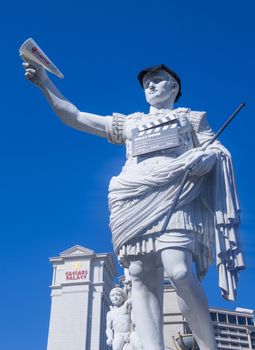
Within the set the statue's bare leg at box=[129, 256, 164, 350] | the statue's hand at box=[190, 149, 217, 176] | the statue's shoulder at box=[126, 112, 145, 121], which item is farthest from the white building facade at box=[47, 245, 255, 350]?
the statue's hand at box=[190, 149, 217, 176]

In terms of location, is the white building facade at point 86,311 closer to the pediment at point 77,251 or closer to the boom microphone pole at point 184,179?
the pediment at point 77,251

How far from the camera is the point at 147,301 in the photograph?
431 cm

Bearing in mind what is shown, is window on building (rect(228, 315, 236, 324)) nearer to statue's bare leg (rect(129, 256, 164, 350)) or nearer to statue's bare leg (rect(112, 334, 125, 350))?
statue's bare leg (rect(112, 334, 125, 350))

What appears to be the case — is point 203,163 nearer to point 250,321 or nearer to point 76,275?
point 250,321

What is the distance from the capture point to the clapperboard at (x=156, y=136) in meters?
4.59

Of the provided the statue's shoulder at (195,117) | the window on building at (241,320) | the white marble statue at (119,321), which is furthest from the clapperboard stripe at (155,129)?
the window on building at (241,320)

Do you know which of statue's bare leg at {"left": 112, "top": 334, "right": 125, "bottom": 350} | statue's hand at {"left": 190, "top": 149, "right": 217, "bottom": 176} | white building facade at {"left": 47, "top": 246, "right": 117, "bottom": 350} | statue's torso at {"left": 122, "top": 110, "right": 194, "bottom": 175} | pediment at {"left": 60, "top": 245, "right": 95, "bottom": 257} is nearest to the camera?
statue's hand at {"left": 190, "top": 149, "right": 217, "bottom": 176}

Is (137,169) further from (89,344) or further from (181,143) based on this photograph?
(89,344)

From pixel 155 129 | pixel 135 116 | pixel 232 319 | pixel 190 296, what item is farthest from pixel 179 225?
pixel 232 319

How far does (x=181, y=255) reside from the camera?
4.11m

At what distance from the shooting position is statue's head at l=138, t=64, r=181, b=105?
506cm

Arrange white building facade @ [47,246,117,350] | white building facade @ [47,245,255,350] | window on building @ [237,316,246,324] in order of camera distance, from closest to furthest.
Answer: white building facade @ [47,245,255,350], window on building @ [237,316,246,324], white building facade @ [47,246,117,350]

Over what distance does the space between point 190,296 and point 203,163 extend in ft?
3.63

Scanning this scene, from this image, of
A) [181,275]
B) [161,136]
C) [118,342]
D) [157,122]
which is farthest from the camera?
[118,342]
